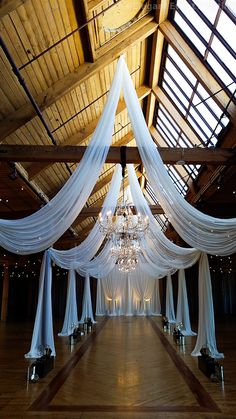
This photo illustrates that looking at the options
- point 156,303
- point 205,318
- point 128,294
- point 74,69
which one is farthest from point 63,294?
point 74,69

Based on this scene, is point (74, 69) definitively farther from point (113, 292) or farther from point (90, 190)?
point (113, 292)

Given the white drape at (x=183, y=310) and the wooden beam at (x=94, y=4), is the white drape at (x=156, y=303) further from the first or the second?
the wooden beam at (x=94, y=4)

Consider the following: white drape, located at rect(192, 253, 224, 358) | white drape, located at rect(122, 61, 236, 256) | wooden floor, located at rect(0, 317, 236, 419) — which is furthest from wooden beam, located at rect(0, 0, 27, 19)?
white drape, located at rect(192, 253, 224, 358)

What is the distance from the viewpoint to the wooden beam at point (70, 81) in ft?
18.9

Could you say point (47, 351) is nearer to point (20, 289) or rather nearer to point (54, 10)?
point (54, 10)

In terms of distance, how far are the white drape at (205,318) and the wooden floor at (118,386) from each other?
13.2 inches

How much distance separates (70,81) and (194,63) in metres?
2.33

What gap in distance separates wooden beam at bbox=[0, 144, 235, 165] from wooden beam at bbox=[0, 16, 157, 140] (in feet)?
1.91

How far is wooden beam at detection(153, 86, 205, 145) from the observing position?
7898 millimetres

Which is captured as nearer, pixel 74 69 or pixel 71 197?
pixel 71 197

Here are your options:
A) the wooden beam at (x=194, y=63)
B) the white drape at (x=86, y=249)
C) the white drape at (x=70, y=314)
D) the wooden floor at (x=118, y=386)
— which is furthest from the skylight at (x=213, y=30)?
the white drape at (x=70, y=314)

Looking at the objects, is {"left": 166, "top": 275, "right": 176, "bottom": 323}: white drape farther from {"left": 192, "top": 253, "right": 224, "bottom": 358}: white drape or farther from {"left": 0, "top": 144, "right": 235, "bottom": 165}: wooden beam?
{"left": 0, "top": 144, "right": 235, "bottom": 165}: wooden beam

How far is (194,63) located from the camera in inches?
232

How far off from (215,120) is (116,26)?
9.22 ft
